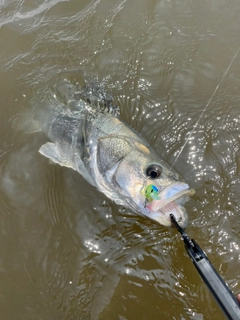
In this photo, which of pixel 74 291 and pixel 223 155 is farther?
pixel 223 155

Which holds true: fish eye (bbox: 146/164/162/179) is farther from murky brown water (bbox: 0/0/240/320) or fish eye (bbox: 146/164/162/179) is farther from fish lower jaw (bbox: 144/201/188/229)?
murky brown water (bbox: 0/0/240/320)

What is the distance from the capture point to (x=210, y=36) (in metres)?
5.33

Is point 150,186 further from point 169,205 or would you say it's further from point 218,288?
point 218,288

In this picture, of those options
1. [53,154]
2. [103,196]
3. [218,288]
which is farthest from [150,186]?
[53,154]

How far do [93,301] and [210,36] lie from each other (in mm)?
4271

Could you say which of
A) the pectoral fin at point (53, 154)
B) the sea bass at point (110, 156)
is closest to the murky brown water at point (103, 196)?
the pectoral fin at point (53, 154)

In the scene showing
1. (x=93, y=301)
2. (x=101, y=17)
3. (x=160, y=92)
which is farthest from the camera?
(x=101, y=17)

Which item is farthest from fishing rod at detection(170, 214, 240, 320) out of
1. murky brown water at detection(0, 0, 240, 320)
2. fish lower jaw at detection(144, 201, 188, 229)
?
murky brown water at detection(0, 0, 240, 320)

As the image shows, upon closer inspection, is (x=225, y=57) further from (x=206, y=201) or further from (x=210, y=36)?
(x=206, y=201)

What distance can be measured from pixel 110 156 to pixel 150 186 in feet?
2.17

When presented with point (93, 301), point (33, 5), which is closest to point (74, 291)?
point (93, 301)

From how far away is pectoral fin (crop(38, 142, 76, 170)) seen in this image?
13.0ft

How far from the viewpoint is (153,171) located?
10.2ft

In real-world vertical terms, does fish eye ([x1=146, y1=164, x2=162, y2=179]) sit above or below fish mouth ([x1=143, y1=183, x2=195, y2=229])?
above
